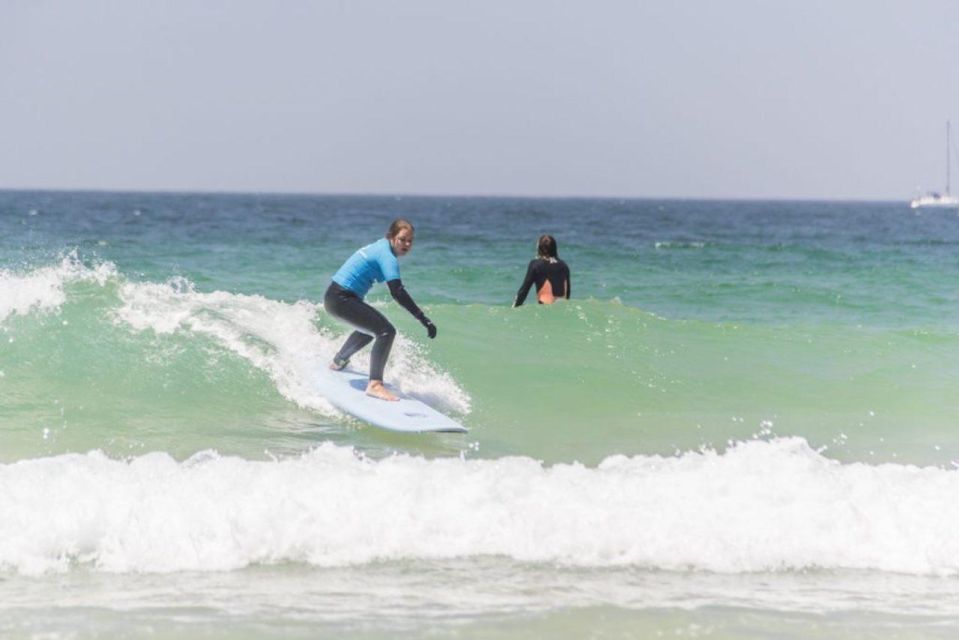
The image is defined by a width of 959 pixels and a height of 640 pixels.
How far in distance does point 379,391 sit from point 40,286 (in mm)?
4979

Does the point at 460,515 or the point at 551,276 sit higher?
the point at 551,276

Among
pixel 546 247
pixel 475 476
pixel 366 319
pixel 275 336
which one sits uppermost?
pixel 546 247

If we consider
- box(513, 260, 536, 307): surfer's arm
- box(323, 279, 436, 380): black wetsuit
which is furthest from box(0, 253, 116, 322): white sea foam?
box(513, 260, 536, 307): surfer's arm

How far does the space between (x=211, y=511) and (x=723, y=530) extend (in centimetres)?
302

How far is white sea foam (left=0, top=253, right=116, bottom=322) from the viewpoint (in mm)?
11812

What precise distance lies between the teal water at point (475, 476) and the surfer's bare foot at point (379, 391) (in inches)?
15.2

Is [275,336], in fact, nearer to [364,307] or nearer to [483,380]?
[483,380]

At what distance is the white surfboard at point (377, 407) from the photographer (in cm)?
895

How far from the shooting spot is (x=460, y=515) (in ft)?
21.8

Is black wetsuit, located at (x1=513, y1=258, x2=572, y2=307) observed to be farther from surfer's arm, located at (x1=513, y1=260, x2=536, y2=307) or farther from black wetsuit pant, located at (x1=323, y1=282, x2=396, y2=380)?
black wetsuit pant, located at (x1=323, y1=282, x2=396, y2=380)

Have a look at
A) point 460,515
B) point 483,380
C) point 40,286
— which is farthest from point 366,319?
point 40,286

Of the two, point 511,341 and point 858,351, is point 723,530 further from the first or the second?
point 858,351

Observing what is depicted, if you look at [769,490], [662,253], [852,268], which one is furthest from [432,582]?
[662,253]

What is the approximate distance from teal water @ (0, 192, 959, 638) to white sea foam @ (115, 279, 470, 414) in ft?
0.13
